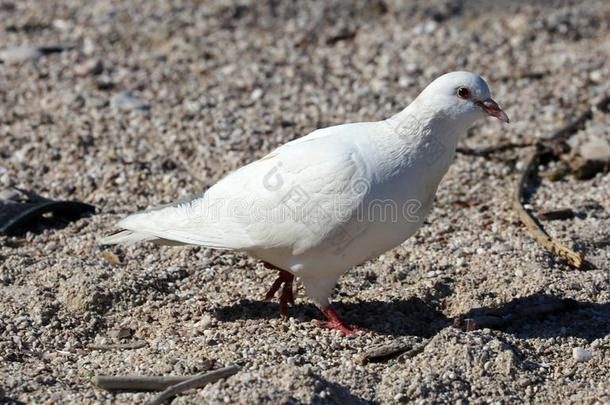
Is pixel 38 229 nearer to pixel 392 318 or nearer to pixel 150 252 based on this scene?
pixel 150 252

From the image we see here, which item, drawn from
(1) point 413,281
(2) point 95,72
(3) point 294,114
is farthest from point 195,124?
(1) point 413,281

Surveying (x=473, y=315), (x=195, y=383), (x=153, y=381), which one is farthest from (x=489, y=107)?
(x=153, y=381)

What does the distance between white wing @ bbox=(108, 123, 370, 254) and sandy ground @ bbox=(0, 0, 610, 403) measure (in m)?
0.53

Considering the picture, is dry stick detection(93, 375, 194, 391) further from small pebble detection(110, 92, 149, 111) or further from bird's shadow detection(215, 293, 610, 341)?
small pebble detection(110, 92, 149, 111)

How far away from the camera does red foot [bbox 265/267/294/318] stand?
19.4 feet

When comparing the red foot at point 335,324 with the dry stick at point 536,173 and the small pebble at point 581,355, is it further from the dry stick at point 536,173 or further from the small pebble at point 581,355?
the dry stick at point 536,173

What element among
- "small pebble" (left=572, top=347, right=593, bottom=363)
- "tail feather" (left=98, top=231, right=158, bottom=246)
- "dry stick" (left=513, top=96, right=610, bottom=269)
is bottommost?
"dry stick" (left=513, top=96, right=610, bottom=269)

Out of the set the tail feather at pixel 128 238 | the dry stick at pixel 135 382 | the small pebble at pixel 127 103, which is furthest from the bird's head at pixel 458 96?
the small pebble at pixel 127 103

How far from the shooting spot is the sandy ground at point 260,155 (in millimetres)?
5176

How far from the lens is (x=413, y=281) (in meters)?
6.29

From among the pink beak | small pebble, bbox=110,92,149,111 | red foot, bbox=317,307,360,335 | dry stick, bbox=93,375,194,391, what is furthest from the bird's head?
small pebble, bbox=110,92,149,111

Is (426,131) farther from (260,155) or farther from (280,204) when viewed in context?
(260,155)

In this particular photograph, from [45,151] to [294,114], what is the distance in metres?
2.26

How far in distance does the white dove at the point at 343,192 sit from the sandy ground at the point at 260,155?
1.65 feet
